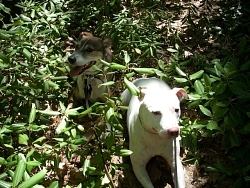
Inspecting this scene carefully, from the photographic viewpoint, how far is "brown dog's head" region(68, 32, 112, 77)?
3.56m

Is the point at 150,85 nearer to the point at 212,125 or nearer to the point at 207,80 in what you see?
the point at 207,80

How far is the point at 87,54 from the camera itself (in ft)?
11.9

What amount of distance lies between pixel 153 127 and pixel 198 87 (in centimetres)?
81

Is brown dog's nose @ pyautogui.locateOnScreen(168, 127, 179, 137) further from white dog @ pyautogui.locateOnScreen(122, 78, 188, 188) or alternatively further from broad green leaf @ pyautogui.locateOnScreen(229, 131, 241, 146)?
broad green leaf @ pyautogui.locateOnScreen(229, 131, 241, 146)

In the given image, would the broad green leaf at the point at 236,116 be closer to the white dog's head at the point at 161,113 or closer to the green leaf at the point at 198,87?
the green leaf at the point at 198,87

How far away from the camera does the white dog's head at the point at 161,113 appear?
2.50 metres

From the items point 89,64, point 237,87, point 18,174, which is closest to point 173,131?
point 237,87

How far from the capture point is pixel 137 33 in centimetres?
421

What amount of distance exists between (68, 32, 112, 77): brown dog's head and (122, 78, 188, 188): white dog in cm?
67

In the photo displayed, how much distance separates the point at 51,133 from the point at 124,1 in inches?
97.9

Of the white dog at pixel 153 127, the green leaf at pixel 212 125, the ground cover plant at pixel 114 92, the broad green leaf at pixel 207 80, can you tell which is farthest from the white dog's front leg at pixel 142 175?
the broad green leaf at pixel 207 80

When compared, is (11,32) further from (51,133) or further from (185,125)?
(185,125)

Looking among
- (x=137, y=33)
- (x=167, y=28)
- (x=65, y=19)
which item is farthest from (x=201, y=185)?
(x=65, y=19)

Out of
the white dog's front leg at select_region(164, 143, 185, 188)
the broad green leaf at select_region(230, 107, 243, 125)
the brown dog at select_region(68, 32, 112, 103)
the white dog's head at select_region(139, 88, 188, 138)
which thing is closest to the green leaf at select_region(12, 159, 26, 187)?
the white dog's head at select_region(139, 88, 188, 138)
